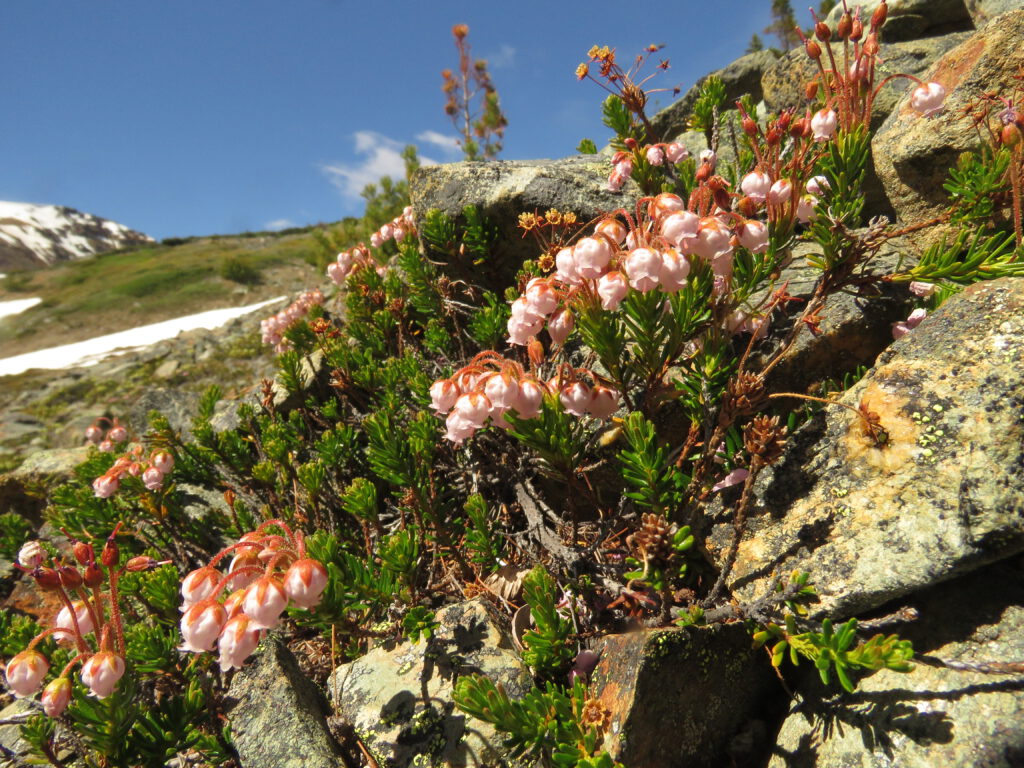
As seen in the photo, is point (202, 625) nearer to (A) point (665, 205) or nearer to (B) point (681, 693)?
(B) point (681, 693)

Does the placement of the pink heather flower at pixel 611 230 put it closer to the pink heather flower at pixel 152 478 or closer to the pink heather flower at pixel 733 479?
the pink heather flower at pixel 733 479

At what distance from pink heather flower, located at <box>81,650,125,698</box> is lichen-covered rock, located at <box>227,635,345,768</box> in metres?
0.47

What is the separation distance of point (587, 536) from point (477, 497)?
2.06 feet

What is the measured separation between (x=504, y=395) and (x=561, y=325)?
16.5 inches

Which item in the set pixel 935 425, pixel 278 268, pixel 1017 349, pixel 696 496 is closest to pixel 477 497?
pixel 696 496

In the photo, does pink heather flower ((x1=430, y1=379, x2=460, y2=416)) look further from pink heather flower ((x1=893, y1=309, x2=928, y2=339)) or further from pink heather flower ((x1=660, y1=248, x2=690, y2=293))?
pink heather flower ((x1=893, y1=309, x2=928, y2=339))

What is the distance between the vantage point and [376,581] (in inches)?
75.0

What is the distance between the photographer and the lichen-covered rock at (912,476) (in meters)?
1.30

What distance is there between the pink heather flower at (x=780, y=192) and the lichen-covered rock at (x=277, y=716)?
2.58 metres

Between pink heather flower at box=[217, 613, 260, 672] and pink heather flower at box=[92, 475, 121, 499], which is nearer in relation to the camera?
pink heather flower at box=[217, 613, 260, 672]

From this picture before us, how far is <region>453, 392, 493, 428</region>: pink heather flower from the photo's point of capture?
1.66m

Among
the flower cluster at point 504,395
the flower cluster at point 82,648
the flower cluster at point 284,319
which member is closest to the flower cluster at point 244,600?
the flower cluster at point 82,648

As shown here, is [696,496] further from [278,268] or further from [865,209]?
[278,268]

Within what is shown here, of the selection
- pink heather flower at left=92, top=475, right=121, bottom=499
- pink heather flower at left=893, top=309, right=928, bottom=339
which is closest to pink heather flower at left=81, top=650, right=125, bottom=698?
pink heather flower at left=92, top=475, right=121, bottom=499
